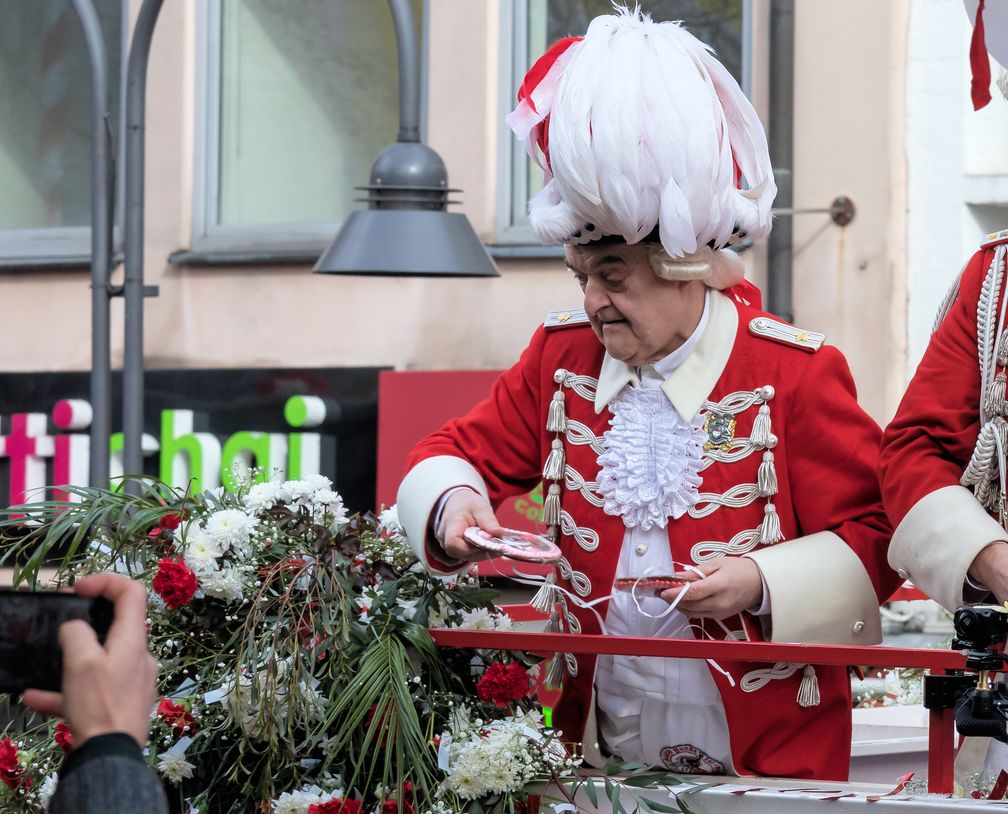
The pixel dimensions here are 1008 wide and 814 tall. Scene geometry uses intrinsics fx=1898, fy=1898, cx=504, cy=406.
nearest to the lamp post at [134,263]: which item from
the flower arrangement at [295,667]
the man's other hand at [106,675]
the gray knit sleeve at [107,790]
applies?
the flower arrangement at [295,667]

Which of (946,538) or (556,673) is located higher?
(946,538)

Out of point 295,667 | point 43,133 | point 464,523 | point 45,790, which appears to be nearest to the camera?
point 295,667

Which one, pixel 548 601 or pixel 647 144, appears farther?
pixel 548 601

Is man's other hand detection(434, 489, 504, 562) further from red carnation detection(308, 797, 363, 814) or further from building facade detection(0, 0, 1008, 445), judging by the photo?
building facade detection(0, 0, 1008, 445)

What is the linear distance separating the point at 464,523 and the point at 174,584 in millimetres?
478

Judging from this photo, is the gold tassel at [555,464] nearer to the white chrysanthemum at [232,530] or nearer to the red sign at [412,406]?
the white chrysanthemum at [232,530]

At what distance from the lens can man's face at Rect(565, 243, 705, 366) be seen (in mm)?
Result: 3170

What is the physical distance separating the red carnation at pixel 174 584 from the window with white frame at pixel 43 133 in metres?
7.27

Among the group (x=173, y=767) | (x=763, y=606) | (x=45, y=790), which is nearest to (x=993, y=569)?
(x=763, y=606)

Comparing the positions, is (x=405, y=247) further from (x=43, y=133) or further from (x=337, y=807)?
(x=43, y=133)

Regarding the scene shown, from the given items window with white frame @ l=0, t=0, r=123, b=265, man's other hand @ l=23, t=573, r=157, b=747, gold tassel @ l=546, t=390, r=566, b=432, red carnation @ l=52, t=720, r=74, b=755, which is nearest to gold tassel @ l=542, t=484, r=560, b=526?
gold tassel @ l=546, t=390, r=566, b=432

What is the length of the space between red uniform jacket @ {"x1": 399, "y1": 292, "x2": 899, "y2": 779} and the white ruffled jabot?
0.02m

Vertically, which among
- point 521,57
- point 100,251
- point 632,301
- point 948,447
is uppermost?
point 521,57

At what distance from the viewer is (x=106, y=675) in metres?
1.72
